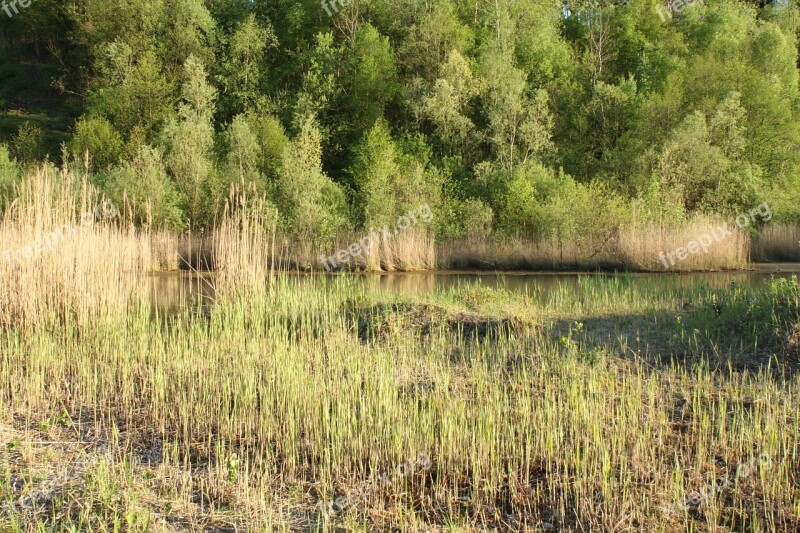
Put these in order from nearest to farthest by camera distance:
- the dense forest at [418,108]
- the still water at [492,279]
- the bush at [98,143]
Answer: the still water at [492,279] < the dense forest at [418,108] < the bush at [98,143]

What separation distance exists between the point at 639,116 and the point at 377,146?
45.3ft

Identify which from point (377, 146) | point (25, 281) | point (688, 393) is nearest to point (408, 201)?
point (377, 146)

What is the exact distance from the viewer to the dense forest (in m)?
28.3

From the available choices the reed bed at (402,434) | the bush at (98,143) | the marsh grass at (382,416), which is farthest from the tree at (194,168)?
the reed bed at (402,434)

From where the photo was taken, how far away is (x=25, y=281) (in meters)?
8.41

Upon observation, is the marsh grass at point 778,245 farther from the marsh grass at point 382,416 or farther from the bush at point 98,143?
the bush at point 98,143

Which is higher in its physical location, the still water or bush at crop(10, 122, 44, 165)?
bush at crop(10, 122, 44, 165)

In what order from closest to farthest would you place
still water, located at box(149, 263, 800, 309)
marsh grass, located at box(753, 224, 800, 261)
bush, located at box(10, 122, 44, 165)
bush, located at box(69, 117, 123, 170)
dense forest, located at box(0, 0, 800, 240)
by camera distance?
1. still water, located at box(149, 263, 800, 309)
2. marsh grass, located at box(753, 224, 800, 261)
3. dense forest, located at box(0, 0, 800, 240)
4. bush, located at box(69, 117, 123, 170)
5. bush, located at box(10, 122, 44, 165)

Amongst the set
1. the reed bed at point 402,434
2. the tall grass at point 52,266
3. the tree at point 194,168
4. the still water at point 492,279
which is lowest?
the still water at point 492,279

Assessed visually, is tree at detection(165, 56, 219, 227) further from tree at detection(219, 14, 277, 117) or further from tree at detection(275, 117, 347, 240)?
tree at detection(219, 14, 277, 117)

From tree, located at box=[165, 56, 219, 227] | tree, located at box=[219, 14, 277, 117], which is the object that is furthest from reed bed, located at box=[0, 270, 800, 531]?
tree, located at box=[219, 14, 277, 117]

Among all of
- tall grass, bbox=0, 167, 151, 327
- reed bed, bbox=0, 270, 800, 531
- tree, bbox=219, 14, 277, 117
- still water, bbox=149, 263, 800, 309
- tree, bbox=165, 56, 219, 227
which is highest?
tree, bbox=219, 14, 277, 117

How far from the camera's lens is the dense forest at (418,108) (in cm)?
2831

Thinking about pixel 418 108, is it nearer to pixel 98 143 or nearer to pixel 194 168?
pixel 194 168
